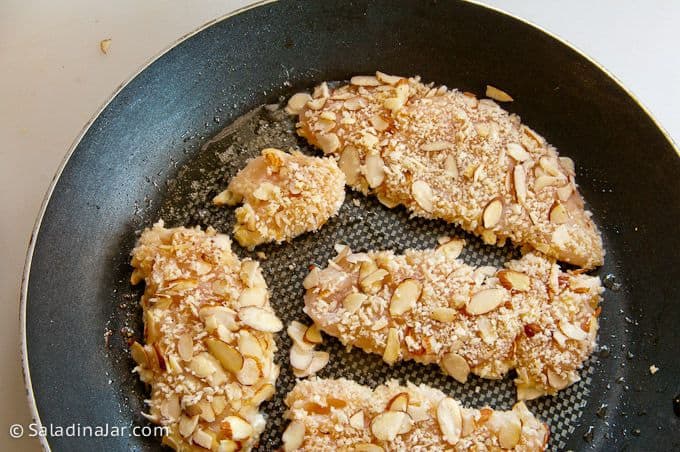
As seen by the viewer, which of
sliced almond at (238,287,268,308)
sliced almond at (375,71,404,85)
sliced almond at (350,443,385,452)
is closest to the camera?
sliced almond at (350,443,385,452)

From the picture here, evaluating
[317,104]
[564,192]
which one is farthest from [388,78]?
[564,192]

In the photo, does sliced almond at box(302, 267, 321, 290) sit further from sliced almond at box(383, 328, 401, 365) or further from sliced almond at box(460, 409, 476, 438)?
sliced almond at box(460, 409, 476, 438)

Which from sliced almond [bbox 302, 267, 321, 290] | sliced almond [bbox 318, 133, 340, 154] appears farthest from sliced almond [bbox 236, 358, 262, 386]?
sliced almond [bbox 318, 133, 340, 154]

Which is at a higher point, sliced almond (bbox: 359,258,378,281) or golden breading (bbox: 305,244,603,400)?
sliced almond (bbox: 359,258,378,281)

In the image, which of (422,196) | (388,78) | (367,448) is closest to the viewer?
(367,448)

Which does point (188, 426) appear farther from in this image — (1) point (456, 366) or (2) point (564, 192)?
(2) point (564, 192)

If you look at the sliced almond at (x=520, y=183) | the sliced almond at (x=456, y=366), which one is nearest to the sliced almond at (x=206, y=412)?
the sliced almond at (x=456, y=366)
